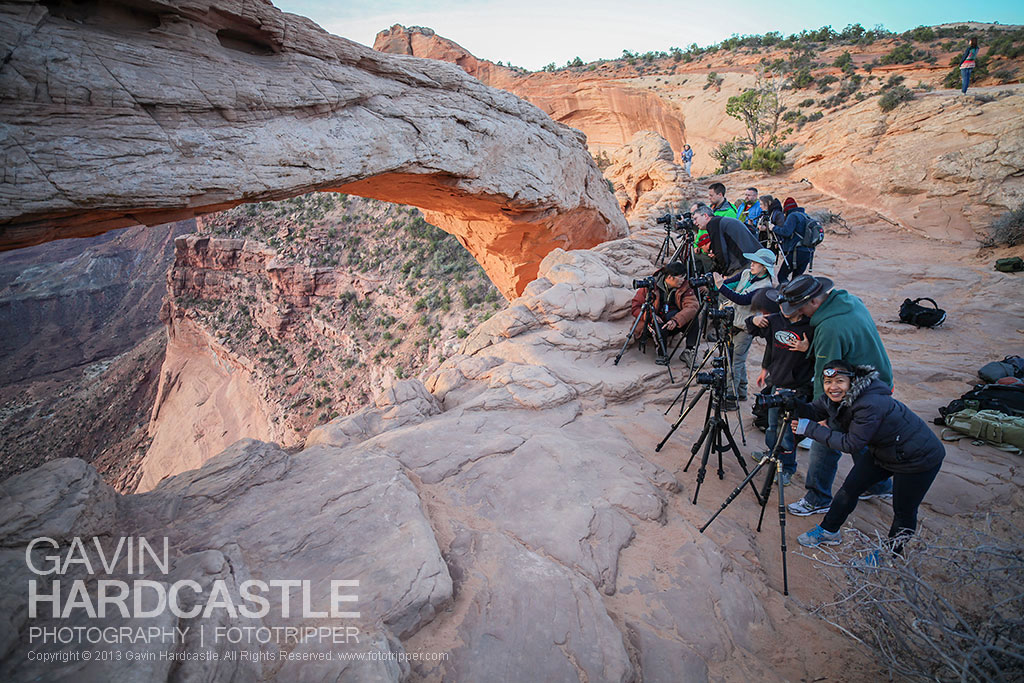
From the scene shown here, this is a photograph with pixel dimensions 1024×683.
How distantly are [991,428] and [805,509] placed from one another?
8.11 feet

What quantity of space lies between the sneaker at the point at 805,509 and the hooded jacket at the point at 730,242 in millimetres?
3244

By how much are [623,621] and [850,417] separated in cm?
207

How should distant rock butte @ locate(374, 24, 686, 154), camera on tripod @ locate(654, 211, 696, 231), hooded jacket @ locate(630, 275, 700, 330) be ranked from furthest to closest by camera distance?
distant rock butte @ locate(374, 24, 686, 154)
camera on tripod @ locate(654, 211, 696, 231)
hooded jacket @ locate(630, 275, 700, 330)

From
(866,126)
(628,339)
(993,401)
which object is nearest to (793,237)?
(993,401)

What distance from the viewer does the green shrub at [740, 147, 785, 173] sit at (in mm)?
17828

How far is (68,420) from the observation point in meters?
17.9

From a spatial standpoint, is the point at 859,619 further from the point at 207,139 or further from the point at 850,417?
the point at 207,139

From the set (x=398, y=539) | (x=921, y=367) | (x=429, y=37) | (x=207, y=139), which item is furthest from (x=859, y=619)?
(x=429, y=37)

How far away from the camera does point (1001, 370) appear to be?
519 centimetres

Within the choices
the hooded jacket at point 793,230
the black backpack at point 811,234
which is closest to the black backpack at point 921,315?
the black backpack at point 811,234

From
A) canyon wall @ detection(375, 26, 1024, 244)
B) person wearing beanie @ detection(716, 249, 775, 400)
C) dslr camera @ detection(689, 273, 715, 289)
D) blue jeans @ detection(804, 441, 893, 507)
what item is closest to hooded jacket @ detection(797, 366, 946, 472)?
blue jeans @ detection(804, 441, 893, 507)

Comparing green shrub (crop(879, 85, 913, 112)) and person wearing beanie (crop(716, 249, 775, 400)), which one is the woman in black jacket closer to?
person wearing beanie (crop(716, 249, 775, 400))

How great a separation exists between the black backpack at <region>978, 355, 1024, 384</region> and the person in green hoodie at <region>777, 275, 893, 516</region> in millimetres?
3322

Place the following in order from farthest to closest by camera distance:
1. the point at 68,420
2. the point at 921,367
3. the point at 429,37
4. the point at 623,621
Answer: the point at 429,37, the point at 68,420, the point at 921,367, the point at 623,621
